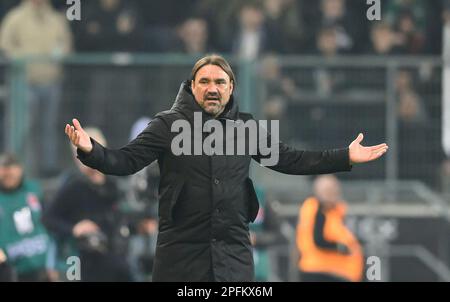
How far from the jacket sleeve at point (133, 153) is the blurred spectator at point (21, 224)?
5455mm

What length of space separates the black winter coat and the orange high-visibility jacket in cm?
670

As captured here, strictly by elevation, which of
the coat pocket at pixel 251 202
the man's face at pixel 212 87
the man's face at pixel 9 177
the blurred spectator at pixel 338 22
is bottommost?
the coat pocket at pixel 251 202

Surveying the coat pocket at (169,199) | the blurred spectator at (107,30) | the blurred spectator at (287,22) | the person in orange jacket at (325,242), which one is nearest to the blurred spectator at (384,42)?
the blurred spectator at (287,22)

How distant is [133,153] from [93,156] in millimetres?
349

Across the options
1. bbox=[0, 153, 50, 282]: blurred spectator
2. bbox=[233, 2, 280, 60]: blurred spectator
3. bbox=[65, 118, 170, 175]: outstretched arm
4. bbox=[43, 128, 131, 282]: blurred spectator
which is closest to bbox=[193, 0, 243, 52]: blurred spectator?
bbox=[233, 2, 280, 60]: blurred spectator

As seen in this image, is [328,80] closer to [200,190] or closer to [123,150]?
[200,190]

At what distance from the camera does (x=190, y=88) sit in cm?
974

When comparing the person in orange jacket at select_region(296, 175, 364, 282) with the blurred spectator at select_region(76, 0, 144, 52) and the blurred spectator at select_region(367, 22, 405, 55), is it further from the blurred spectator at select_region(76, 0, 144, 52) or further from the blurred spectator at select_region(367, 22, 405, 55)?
the blurred spectator at select_region(76, 0, 144, 52)

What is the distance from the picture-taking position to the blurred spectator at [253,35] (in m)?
18.5

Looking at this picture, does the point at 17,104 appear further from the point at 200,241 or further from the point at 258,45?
the point at 200,241

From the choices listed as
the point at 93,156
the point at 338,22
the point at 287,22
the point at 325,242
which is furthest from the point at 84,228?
the point at 93,156

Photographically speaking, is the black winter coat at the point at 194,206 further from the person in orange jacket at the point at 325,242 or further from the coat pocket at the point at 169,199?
the person in orange jacket at the point at 325,242

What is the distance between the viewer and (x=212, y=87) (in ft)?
31.4

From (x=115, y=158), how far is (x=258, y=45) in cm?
928
